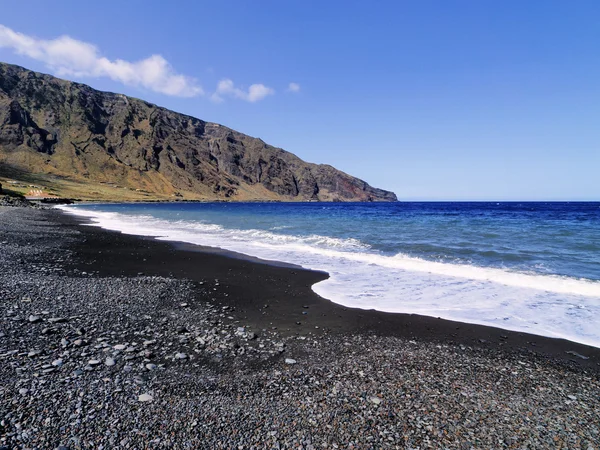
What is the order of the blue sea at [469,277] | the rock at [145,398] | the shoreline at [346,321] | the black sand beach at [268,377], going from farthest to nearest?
1. the blue sea at [469,277]
2. the shoreline at [346,321]
3. the rock at [145,398]
4. the black sand beach at [268,377]

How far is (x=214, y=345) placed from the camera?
7.20 meters

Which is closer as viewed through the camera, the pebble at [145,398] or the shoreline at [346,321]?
the pebble at [145,398]

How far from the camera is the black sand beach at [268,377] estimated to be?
4.48 m

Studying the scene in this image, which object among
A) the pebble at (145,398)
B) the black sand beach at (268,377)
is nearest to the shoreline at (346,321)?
the black sand beach at (268,377)

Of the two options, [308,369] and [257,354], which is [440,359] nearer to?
[308,369]

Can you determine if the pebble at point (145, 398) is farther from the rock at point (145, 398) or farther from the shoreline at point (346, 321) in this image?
the shoreline at point (346, 321)

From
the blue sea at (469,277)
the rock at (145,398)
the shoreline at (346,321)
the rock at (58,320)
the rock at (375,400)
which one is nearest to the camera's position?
the rock at (145,398)

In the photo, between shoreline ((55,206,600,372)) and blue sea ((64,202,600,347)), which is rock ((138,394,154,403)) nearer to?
shoreline ((55,206,600,372))

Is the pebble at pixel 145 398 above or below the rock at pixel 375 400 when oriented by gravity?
below

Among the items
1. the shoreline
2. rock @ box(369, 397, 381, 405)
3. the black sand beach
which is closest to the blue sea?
the shoreline

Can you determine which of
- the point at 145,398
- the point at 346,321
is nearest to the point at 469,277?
the point at 346,321

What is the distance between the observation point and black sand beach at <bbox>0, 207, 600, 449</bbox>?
448cm

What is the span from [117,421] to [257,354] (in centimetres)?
283

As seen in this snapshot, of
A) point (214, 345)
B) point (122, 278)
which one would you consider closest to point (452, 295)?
point (214, 345)
